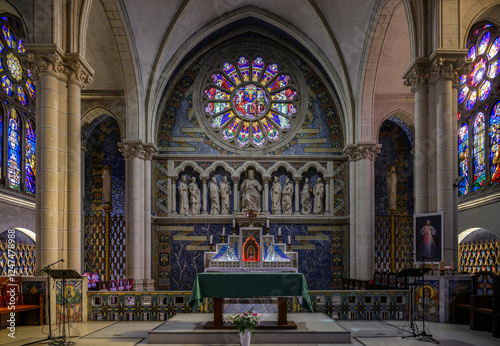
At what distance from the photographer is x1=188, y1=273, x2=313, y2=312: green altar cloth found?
8820mm

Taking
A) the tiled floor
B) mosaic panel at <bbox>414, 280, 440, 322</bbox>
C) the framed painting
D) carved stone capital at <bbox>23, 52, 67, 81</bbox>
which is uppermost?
carved stone capital at <bbox>23, 52, 67, 81</bbox>

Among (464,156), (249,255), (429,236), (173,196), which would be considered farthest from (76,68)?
(464,156)

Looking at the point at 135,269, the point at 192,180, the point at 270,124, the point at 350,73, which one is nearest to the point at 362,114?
the point at 350,73

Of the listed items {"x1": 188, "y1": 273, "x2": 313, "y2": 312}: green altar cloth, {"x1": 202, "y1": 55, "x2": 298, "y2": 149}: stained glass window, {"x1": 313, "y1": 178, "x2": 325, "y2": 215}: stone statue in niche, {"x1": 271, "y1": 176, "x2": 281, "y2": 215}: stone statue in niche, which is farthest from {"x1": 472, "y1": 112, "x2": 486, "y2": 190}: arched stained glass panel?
{"x1": 188, "y1": 273, "x2": 313, "y2": 312}: green altar cloth

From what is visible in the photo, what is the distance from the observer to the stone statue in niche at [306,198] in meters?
19.9

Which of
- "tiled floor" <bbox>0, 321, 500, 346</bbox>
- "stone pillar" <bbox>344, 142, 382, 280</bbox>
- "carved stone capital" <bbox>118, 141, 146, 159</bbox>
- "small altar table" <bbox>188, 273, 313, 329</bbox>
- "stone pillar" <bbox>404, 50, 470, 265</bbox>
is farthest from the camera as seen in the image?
"stone pillar" <bbox>344, 142, 382, 280</bbox>

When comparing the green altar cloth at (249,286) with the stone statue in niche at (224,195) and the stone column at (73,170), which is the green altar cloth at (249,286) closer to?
the stone column at (73,170)

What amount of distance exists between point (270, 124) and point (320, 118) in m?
2.05

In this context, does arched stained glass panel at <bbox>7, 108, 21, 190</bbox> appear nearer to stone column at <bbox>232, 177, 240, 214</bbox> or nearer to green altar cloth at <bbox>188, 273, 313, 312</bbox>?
stone column at <bbox>232, 177, 240, 214</bbox>

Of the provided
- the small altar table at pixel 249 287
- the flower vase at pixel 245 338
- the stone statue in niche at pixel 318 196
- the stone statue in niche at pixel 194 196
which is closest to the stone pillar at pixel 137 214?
the stone statue in niche at pixel 194 196

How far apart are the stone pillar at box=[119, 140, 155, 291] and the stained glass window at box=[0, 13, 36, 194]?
312cm

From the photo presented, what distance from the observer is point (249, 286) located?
350 inches

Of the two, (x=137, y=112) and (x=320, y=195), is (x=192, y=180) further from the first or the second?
(x=320, y=195)

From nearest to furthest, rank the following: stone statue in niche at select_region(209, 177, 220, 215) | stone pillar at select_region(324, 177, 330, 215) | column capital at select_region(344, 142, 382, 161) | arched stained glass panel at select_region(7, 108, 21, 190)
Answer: arched stained glass panel at select_region(7, 108, 21, 190), column capital at select_region(344, 142, 382, 161), stone statue in niche at select_region(209, 177, 220, 215), stone pillar at select_region(324, 177, 330, 215)
